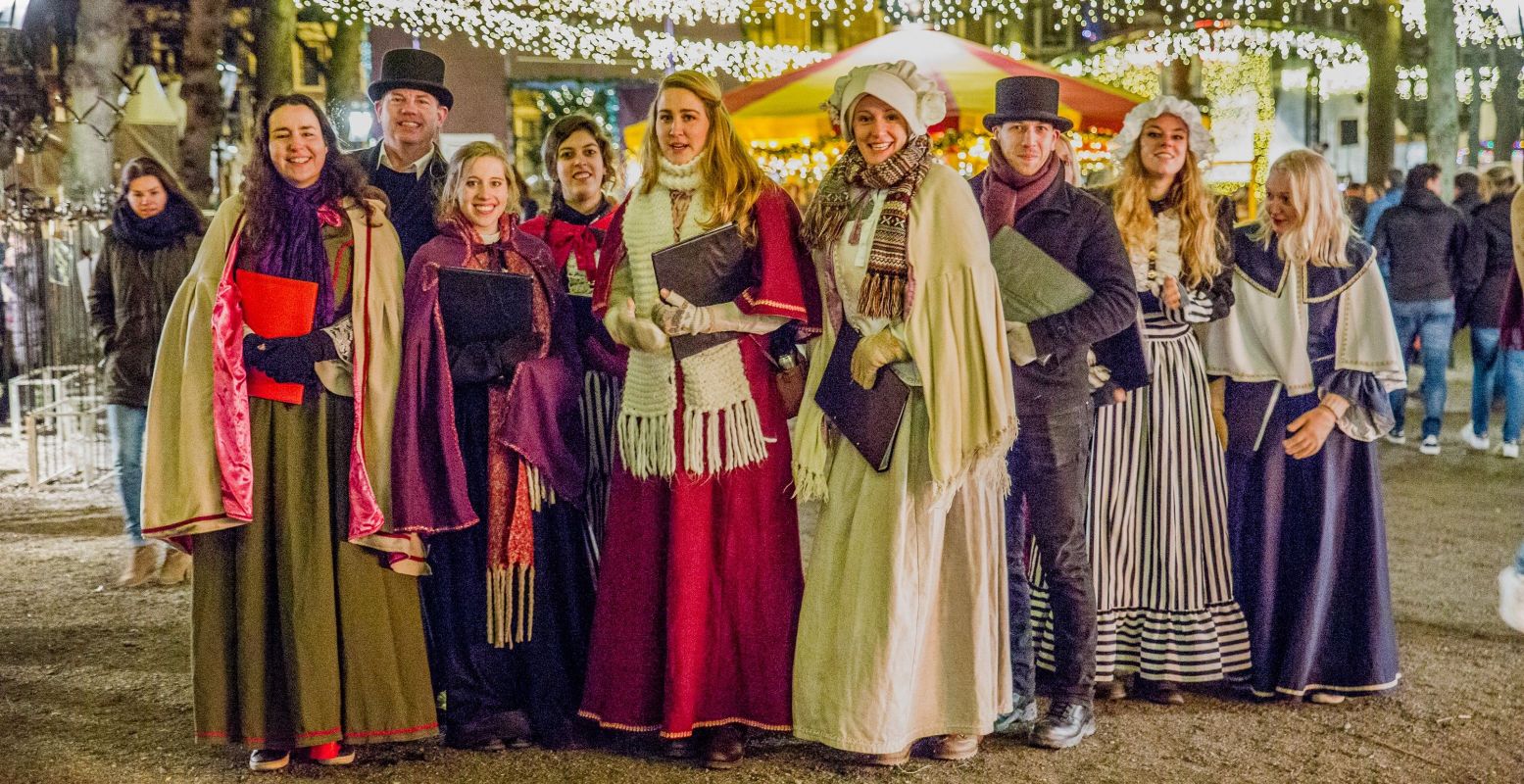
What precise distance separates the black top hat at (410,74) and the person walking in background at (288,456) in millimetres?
746

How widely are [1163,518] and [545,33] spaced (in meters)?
15.2

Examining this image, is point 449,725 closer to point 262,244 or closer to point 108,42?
point 262,244

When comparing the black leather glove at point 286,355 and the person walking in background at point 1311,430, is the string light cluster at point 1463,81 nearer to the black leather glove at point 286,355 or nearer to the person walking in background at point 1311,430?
the person walking in background at point 1311,430

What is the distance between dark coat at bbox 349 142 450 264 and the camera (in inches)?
181

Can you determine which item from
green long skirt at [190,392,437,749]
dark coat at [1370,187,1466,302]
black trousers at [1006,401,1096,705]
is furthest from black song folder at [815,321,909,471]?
dark coat at [1370,187,1466,302]

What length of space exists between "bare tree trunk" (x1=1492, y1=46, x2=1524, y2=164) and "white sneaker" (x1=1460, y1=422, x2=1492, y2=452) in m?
21.3

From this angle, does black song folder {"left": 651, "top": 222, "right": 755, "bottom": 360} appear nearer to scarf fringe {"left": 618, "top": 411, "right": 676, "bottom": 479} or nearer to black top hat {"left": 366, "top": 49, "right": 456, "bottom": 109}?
scarf fringe {"left": 618, "top": 411, "right": 676, "bottom": 479}

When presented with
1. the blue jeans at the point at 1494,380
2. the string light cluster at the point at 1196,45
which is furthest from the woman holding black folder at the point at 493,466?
the string light cluster at the point at 1196,45

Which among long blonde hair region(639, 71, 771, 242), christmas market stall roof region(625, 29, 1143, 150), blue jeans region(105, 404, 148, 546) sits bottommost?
blue jeans region(105, 404, 148, 546)

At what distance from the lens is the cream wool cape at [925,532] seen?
3957 mm

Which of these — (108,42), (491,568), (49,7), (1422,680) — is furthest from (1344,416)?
(49,7)

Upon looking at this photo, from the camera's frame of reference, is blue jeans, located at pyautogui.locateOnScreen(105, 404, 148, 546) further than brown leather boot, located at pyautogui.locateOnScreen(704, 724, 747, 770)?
Yes

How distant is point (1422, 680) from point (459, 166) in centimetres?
368

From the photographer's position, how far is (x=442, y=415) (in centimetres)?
420
